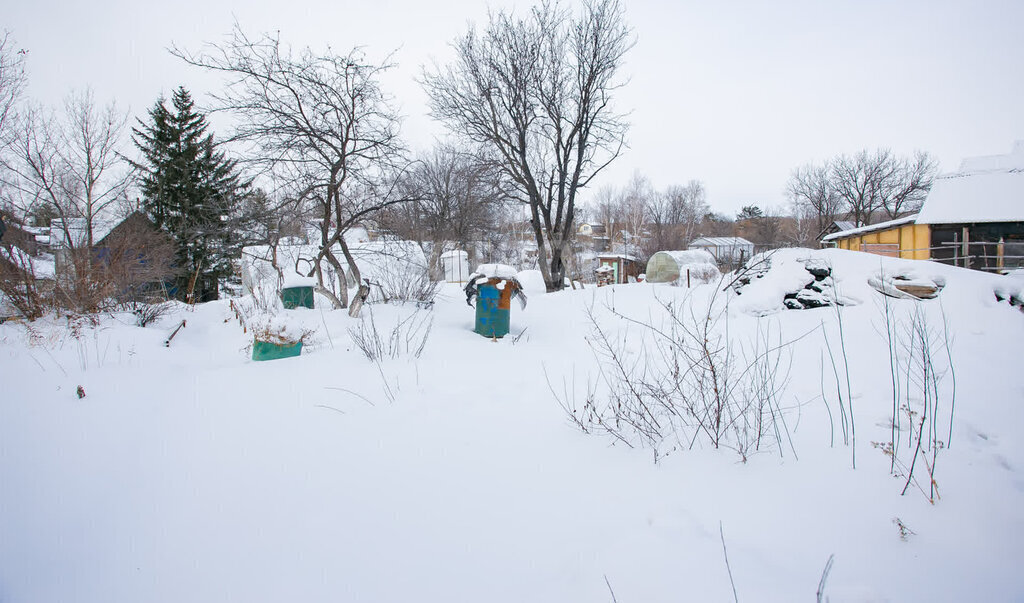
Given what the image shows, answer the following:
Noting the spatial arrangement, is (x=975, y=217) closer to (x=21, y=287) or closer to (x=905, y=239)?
(x=905, y=239)

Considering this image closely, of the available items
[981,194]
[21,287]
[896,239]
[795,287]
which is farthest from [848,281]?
[896,239]

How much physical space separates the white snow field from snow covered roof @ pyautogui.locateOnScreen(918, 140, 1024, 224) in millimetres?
17388

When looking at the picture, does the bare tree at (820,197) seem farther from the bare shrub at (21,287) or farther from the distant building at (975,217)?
the bare shrub at (21,287)

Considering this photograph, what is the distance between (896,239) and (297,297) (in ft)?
83.6

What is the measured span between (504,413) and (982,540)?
2.47 meters

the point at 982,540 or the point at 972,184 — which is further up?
the point at 972,184

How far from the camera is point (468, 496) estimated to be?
2.05 m

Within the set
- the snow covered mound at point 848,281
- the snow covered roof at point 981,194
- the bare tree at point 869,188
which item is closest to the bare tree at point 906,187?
the bare tree at point 869,188

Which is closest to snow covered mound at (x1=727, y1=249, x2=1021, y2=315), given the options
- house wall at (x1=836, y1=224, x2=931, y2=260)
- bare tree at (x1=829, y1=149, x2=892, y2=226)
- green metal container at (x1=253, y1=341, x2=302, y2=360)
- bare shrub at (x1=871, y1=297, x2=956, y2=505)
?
bare shrub at (x1=871, y1=297, x2=956, y2=505)

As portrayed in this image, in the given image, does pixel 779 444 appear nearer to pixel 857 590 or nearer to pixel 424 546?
pixel 857 590

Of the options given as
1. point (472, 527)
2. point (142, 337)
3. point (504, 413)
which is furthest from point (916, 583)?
point (142, 337)

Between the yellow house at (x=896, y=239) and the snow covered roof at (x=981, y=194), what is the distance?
3.09 ft

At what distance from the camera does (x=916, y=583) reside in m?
1.44

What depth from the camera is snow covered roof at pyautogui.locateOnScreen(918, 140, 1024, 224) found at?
48.3 ft
